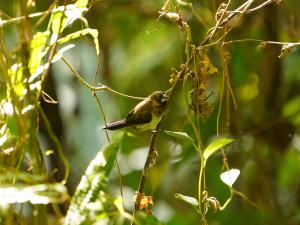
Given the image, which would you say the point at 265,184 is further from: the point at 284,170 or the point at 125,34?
the point at 125,34

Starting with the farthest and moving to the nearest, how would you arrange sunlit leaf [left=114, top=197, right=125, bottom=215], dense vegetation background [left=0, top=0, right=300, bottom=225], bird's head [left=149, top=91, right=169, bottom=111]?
dense vegetation background [left=0, top=0, right=300, bottom=225] < bird's head [left=149, top=91, right=169, bottom=111] < sunlit leaf [left=114, top=197, right=125, bottom=215]

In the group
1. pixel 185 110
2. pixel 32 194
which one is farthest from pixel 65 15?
pixel 185 110

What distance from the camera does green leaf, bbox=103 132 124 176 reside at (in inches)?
40.0

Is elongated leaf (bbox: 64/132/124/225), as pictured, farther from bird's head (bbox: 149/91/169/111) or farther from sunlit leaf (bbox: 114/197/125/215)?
bird's head (bbox: 149/91/169/111)

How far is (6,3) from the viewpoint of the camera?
8.16ft

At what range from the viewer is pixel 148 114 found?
1.19 meters

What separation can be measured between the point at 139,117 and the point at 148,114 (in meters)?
0.03

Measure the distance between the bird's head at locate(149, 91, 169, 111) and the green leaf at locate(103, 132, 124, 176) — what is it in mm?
125

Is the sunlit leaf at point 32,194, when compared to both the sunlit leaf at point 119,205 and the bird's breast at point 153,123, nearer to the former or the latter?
the sunlit leaf at point 119,205

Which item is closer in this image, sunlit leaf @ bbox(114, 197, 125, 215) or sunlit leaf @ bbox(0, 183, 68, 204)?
sunlit leaf @ bbox(0, 183, 68, 204)

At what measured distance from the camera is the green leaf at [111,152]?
1016 millimetres

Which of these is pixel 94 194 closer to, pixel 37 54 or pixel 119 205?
pixel 119 205

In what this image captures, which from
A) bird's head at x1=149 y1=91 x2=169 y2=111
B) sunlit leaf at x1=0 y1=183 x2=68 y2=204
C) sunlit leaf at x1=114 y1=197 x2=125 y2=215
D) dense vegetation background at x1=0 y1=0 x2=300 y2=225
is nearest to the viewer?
sunlit leaf at x1=0 y1=183 x2=68 y2=204

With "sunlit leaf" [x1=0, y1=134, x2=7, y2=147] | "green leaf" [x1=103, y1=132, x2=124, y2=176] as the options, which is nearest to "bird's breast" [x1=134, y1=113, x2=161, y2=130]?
"green leaf" [x1=103, y1=132, x2=124, y2=176]
